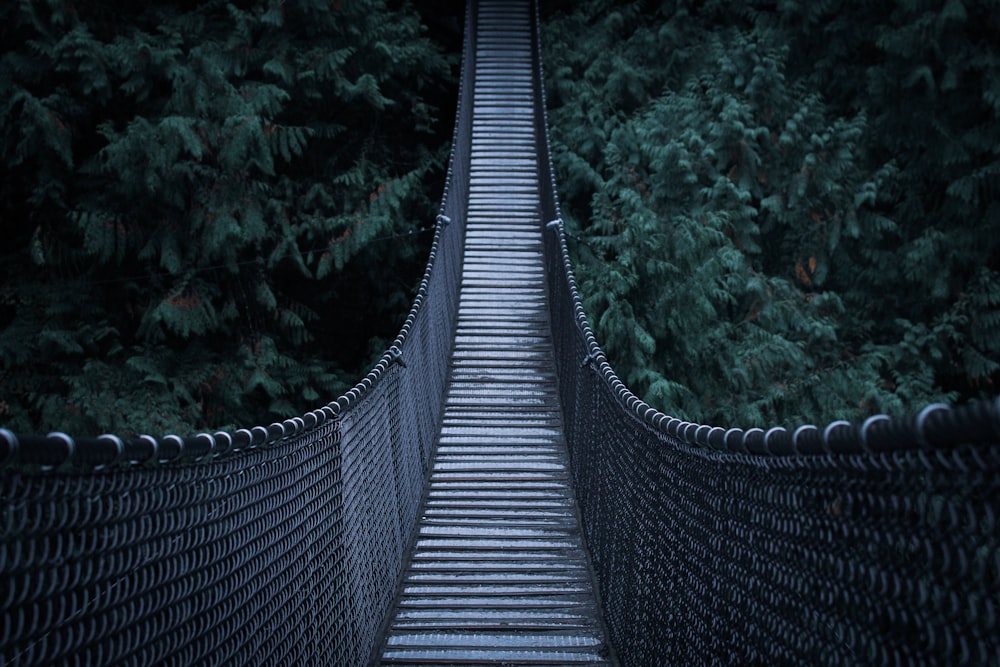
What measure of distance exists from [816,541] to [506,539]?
2.79m

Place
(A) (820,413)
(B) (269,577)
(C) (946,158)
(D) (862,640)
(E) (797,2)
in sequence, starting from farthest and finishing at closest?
1. (E) (797,2)
2. (C) (946,158)
3. (A) (820,413)
4. (B) (269,577)
5. (D) (862,640)

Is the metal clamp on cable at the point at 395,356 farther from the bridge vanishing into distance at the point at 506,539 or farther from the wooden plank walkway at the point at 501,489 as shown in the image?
the wooden plank walkway at the point at 501,489

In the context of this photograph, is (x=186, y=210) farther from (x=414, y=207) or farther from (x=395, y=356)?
(x=395, y=356)

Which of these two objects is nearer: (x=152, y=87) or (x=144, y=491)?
(x=144, y=491)

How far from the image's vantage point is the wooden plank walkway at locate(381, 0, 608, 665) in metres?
3.10

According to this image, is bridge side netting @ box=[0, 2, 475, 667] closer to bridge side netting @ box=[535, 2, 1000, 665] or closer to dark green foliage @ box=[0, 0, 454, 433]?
bridge side netting @ box=[535, 2, 1000, 665]

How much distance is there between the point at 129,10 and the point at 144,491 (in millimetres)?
8211

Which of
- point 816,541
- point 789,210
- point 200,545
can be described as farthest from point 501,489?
point 789,210

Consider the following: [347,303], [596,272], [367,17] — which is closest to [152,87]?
[367,17]

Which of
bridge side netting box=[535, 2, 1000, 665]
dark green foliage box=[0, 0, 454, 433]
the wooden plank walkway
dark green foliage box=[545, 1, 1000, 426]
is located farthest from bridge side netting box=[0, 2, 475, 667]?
dark green foliage box=[0, 0, 454, 433]

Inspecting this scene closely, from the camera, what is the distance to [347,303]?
29.2 ft

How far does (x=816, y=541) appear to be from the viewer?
1.30 metres

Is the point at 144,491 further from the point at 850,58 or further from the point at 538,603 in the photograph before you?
the point at 850,58

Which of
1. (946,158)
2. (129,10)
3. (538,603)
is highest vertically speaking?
(129,10)
